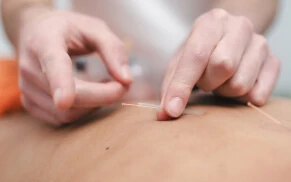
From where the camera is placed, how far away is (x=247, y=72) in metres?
0.54

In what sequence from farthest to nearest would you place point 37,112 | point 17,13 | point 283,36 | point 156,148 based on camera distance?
1. point 283,36
2. point 17,13
3. point 37,112
4. point 156,148

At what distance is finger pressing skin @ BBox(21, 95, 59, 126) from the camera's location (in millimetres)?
562

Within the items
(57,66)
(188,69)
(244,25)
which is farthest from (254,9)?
(57,66)

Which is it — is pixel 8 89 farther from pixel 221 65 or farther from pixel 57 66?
pixel 221 65

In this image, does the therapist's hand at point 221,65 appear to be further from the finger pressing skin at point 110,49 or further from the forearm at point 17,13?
the forearm at point 17,13

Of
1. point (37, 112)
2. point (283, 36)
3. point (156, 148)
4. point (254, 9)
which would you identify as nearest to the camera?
point (156, 148)

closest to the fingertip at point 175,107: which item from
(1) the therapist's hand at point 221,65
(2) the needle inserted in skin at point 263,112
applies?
(1) the therapist's hand at point 221,65

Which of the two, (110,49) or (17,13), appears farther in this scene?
(17,13)

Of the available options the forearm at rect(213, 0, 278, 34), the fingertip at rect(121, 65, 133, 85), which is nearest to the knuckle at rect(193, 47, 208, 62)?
the fingertip at rect(121, 65, 133, 85)

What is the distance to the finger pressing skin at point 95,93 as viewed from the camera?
493 mm

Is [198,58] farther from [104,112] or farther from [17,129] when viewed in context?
[17,129]

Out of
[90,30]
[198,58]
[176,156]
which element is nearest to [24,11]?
[90,30]

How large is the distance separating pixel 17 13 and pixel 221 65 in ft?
1.24

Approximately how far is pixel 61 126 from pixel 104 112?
0.20 ft
